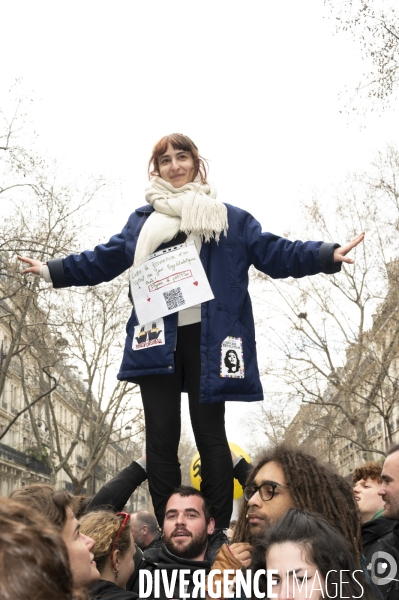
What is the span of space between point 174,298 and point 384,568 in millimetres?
1650

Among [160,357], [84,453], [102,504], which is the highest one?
[84,453]

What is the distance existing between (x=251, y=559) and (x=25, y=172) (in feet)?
49.2

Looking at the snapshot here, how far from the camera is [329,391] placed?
32250mm

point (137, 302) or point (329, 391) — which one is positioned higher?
point (329, 391)

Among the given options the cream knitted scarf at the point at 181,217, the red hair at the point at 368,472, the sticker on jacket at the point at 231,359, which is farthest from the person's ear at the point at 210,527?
the red hair at the point at 368,472

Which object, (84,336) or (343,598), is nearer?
(343,598)

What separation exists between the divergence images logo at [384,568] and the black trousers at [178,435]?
911 mm

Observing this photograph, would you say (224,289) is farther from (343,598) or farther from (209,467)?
(343,598)

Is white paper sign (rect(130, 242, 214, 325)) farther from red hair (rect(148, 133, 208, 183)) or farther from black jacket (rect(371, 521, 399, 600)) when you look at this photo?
black jacket (rect(371, 521, 399, 600))

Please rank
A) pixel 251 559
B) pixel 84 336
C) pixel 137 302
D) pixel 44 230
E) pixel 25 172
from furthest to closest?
1. pixel 84 336
2. pixel 44 230
3. pixel 25 172
4. pixel 137 302
5. pixel 251 559

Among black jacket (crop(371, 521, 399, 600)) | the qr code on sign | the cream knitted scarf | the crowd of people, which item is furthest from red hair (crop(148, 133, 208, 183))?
black jacket (crop(371, 521, 399, 600))

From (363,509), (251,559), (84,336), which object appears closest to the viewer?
(251,559)

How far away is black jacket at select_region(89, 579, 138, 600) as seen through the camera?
11.2 feet

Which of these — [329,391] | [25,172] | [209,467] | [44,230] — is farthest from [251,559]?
[329,391]
